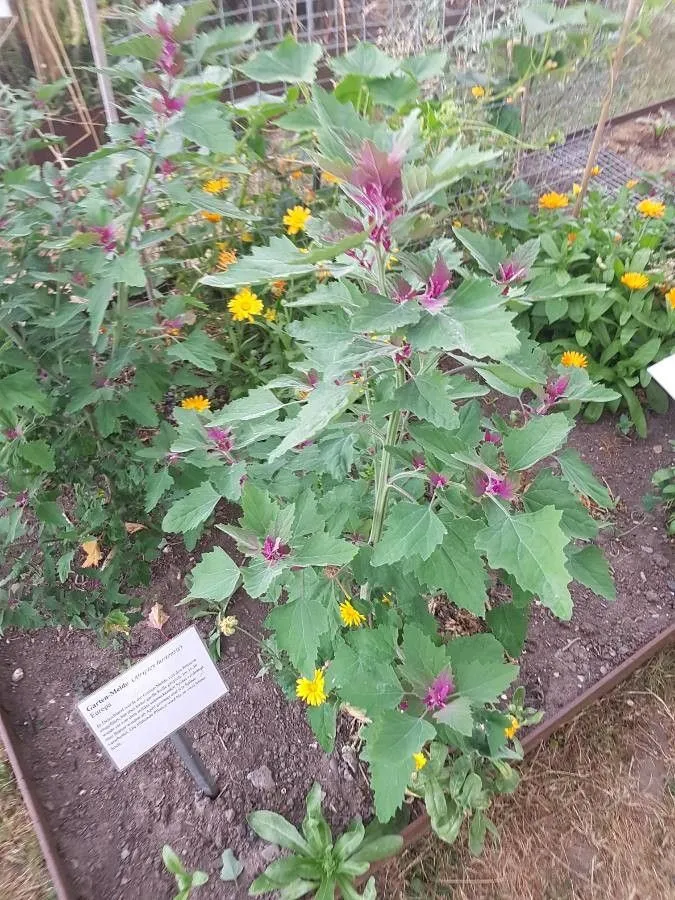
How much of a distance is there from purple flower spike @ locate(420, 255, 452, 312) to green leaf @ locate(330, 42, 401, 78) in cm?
104

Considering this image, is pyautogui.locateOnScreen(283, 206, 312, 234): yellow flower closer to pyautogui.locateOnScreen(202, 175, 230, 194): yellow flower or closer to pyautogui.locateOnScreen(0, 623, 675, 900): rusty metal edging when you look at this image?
pyautogui.locateOnScreen(202, 175, 230, 194): yellow flower

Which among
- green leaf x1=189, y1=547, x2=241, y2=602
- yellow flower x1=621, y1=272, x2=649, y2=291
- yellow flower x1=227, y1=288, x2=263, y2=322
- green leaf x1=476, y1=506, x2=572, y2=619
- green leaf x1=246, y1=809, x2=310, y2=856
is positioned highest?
green leaf x1=476, y1=506, x2=572, y2=619

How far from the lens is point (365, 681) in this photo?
1094 mm

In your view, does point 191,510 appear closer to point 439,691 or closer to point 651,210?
point 439,691

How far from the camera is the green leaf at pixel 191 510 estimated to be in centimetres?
121

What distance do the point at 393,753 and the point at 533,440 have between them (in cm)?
53

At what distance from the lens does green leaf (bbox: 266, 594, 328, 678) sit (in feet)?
3.27

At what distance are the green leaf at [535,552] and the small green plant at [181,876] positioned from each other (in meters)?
0.91

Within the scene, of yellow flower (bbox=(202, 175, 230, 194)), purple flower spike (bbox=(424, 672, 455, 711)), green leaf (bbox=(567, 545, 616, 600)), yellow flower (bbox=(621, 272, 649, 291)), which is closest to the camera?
purple flower spike (bbox=(424, 672, 455, 711))

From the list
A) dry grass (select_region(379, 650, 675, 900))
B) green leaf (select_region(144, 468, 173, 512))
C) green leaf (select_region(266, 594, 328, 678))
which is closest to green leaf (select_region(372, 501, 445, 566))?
green leaf (select_region(266, 594, 328, 678))

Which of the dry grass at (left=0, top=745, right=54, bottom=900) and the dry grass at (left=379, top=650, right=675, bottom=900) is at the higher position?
the dry grass at (left=0, top=745, right=54, bottom=900)

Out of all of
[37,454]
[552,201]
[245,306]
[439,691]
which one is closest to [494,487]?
[439,691]

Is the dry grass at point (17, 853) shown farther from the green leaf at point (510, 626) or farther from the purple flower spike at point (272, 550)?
the green leaf at point (510, 626)

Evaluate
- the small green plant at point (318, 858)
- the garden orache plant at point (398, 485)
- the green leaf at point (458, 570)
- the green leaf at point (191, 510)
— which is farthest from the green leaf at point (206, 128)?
the small green plant at point (318, 858)
